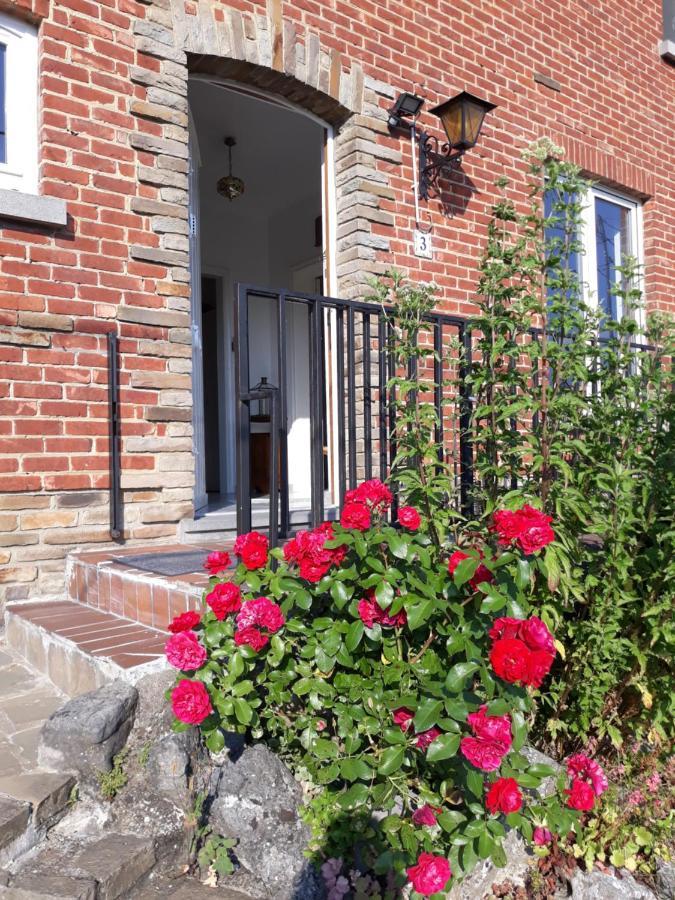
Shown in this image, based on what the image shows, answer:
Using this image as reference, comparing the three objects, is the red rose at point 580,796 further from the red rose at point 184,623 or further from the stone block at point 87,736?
the stone block at point 87,736

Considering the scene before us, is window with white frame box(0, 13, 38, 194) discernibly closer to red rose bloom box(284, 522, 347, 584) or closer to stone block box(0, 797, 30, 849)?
red rose bloom box(284, 522, 347, 584)

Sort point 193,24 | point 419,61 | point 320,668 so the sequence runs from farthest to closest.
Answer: point 419,61, point 193,24, point 320,668

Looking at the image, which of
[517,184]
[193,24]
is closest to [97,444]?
[193,24]

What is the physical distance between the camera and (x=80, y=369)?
326cm

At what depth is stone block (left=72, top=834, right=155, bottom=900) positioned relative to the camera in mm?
1562

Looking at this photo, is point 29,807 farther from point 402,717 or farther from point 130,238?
point 130,238

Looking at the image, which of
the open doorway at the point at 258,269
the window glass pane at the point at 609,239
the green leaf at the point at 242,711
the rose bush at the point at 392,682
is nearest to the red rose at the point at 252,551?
the rose bush at the point at 392,682

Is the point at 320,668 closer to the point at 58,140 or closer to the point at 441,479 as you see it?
the point at 441,479

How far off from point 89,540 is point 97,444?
46 cm

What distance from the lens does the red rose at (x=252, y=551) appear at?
187 cm

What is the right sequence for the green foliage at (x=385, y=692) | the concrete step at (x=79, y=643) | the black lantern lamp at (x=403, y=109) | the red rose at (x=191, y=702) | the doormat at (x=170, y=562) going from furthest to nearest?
the black lantern lamp at (x=403, y=109) → the doormat at (x=170, y=562) → the concrete step at (x=79, y=643) → the red rose at (x=191, y=702) → the green foliage at (x=385, y=692)

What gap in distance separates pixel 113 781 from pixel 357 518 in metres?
0.97

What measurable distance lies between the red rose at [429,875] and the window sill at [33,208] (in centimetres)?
298

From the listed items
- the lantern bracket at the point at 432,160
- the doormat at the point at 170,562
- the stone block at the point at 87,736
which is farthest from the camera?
the lantern bracket at the point at 432,160
